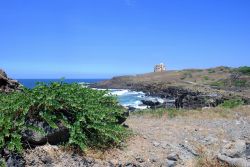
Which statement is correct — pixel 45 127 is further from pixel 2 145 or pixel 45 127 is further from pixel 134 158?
pixel 134 158

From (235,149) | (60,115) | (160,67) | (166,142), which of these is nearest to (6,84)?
(60,115)

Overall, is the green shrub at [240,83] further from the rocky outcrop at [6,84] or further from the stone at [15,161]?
the stone at [15,161]

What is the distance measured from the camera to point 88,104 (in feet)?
34.7

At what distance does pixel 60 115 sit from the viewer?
33.2 ft

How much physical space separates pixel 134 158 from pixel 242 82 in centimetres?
6447

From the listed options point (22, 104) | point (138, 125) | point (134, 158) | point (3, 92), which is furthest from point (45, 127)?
point (138, 125)

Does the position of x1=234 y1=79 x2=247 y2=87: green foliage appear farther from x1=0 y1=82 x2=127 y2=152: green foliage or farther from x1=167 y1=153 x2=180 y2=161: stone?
x1=0 y1=82 x2=127 y2=152: green foliage

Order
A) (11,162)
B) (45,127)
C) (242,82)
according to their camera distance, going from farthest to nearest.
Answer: (242,82) < (45,127) < (11,162)

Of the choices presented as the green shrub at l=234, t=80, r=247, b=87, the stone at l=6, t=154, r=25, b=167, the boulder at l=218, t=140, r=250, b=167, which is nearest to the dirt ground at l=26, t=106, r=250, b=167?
the stone at l=6, t=154, r=25, b=167

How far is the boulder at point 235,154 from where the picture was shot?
1031 cm

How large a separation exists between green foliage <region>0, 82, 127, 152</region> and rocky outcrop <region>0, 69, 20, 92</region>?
1925 mm

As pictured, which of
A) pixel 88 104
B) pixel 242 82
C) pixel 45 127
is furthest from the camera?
pixel 242 82

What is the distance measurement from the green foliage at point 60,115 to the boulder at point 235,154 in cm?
254

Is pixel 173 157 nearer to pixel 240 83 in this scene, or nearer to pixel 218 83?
pixel 240 83
